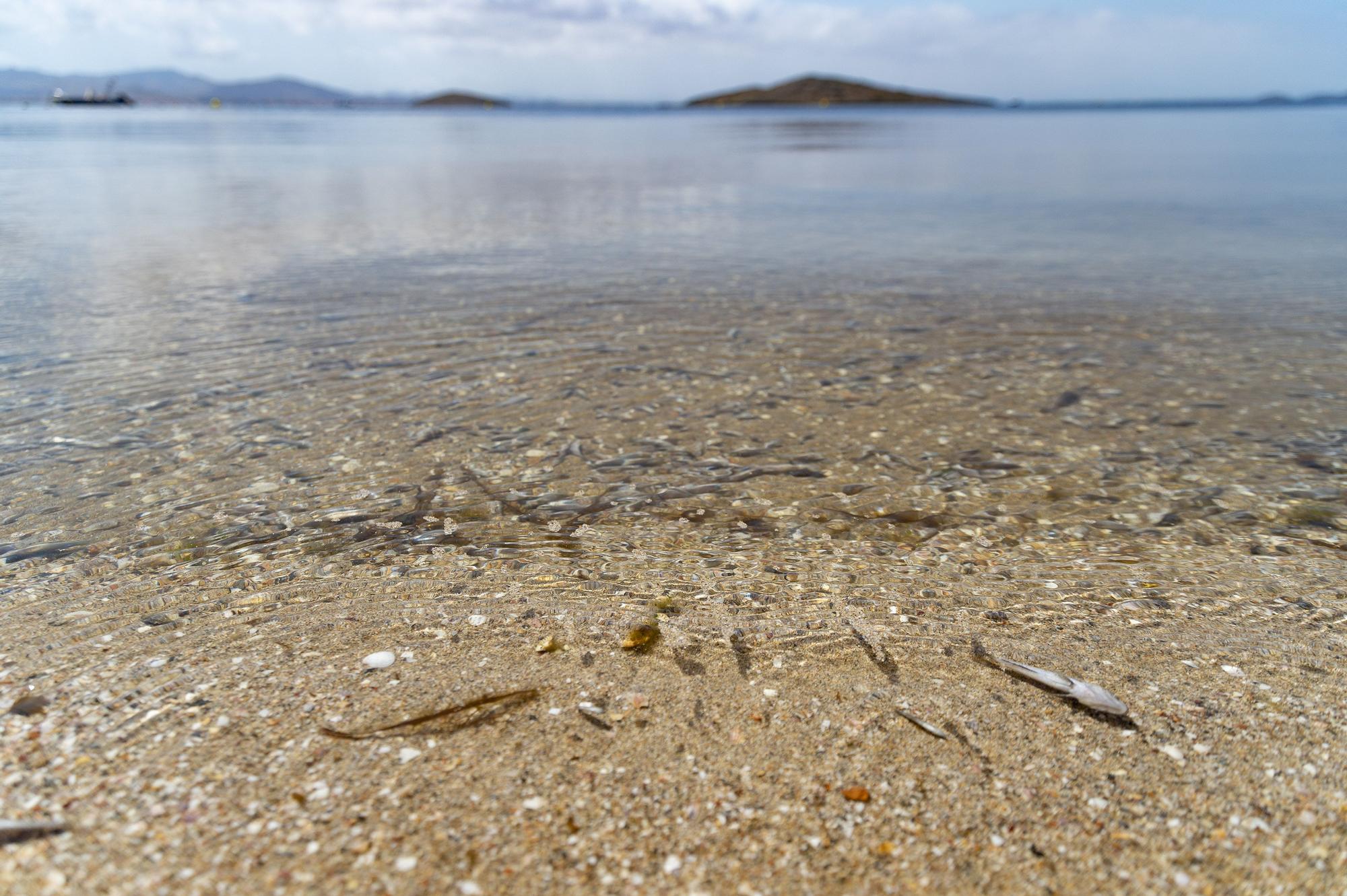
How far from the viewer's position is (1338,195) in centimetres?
2925

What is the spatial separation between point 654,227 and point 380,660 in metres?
18.8

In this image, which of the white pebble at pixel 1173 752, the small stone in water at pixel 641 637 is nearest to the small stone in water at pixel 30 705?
the small stone in water at pixel 641 637

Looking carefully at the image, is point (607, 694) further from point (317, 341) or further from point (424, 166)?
point (424, 166)

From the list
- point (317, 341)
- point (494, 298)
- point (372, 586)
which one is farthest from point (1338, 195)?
point (372, 586)

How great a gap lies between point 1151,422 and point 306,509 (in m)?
8.57

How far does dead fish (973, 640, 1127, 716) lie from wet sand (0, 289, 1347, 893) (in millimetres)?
94

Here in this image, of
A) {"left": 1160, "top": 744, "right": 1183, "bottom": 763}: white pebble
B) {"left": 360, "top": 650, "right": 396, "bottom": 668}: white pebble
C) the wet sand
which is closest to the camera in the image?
the wet sand

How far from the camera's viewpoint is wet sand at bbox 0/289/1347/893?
3.69 metres

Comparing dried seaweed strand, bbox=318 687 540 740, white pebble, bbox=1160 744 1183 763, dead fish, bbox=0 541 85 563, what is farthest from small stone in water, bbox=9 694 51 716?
white pebble, bbox=1160 744 1183 763

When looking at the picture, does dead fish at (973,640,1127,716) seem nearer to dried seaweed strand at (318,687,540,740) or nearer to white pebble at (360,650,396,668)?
dried seaweed strand at (318,687,540,740)

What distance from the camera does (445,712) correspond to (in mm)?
4547

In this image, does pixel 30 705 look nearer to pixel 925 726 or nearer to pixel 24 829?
pixel 24 829

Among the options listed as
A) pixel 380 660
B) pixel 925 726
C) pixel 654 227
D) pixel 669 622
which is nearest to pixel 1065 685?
pixel 925 726

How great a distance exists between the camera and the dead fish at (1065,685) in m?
4.66
